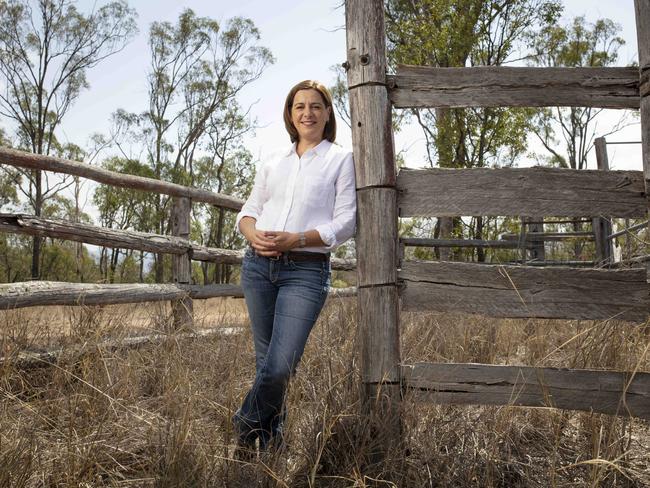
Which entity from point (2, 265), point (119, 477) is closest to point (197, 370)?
point (119, 477)

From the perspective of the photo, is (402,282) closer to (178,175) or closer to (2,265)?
(2,265)

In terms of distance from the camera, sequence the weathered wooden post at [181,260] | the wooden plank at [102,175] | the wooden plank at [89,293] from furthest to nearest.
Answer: the weathered wooden post at [181,260] < the wooden plank at [102,175] < the wooden plank at [89,293]

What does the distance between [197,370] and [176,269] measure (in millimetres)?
2151

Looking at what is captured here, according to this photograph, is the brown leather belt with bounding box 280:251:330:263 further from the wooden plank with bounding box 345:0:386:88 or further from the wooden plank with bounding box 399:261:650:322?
the wooden plank with bounding box 345:0:386:88

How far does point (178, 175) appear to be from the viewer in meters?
27.4

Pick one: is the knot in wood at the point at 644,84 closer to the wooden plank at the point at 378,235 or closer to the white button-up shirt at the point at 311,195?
the wooden plank at the point at 378,235

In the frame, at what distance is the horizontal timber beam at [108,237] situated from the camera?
4.30 m

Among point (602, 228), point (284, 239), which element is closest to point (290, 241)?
point (284, 239)

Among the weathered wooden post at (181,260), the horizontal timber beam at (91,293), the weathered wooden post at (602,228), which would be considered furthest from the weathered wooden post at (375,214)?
the weathered wooden post at (602,228)

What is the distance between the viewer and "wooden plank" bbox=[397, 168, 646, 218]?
2801 mm

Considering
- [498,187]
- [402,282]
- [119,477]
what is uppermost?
[498,187]

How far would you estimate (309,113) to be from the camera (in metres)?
2.90

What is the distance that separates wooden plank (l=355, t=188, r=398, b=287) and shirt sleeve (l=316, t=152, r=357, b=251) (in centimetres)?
6

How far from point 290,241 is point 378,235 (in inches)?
18.6
